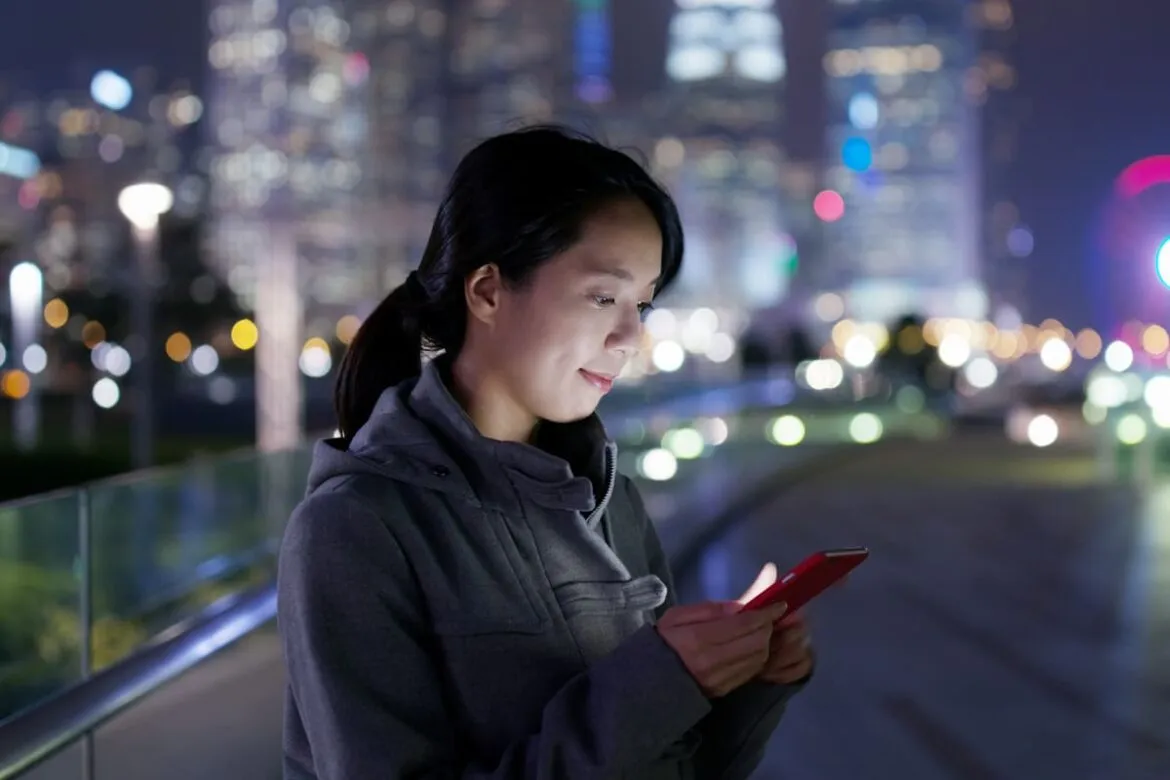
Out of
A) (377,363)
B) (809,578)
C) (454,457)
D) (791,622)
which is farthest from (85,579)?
(809,578)

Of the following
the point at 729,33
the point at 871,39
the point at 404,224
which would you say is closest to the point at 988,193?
the point at 871,39

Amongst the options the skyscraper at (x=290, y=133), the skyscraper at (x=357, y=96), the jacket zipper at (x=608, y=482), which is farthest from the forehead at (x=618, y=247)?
the skyscraper at (x=357, y=96)

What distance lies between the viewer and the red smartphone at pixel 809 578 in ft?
5.46

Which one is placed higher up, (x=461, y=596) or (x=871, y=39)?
(x=871, y=39)

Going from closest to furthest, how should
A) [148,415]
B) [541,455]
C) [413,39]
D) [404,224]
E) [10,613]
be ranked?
[541,455] < [10,613] < [148,415] < [404,224] < [413,39]

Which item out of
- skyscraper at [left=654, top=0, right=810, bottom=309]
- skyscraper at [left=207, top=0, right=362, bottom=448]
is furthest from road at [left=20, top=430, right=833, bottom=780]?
skyscraper at [left=654, top=0, right=810, bottom=309]

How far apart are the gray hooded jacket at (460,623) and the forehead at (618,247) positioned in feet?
0.68

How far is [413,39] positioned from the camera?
155625 millimetres

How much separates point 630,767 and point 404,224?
5381cm

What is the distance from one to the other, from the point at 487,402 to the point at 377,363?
0.66ft

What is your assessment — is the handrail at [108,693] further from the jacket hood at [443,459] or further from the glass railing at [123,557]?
the jacket hood at [443,459]

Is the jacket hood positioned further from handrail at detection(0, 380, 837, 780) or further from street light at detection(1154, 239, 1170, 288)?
street light at detection(1154, 239, 1170, 288)

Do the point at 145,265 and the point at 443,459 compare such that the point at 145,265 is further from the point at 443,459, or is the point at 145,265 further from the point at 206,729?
the point at 443,459

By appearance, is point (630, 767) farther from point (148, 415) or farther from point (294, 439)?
point (294, 439)
